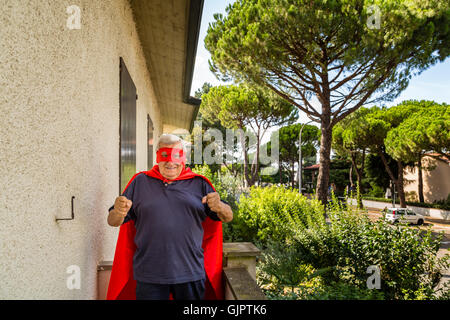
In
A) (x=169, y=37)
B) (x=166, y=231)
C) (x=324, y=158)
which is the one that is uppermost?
(x=169, y=37)

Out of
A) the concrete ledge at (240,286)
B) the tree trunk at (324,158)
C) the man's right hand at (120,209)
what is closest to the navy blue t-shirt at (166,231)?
the man's right hand at (120,209)

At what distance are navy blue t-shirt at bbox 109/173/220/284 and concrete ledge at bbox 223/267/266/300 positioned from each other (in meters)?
0.29

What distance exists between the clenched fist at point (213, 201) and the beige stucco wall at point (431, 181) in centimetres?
2866

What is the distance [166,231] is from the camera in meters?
1.69

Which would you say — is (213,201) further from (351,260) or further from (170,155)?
(351,260)

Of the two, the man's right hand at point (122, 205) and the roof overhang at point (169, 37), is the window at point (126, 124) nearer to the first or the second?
the roof overhang at point (169, 37)

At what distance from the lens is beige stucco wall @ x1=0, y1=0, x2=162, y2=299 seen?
40.4 inches

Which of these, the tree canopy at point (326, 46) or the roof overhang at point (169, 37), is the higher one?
the tree canopy at point (326, 46)

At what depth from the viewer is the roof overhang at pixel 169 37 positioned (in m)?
3.47

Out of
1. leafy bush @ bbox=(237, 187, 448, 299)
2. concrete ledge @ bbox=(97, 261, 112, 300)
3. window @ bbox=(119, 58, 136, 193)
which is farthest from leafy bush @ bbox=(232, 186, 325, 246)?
concrete ledge @ bbox=(97, 261, 112, 300)

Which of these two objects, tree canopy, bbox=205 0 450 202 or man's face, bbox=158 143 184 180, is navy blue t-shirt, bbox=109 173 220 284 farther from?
tree canopy, bbox=205 0 450 202

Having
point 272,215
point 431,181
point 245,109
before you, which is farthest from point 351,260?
point 431,181

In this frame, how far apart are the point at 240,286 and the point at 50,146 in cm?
143
